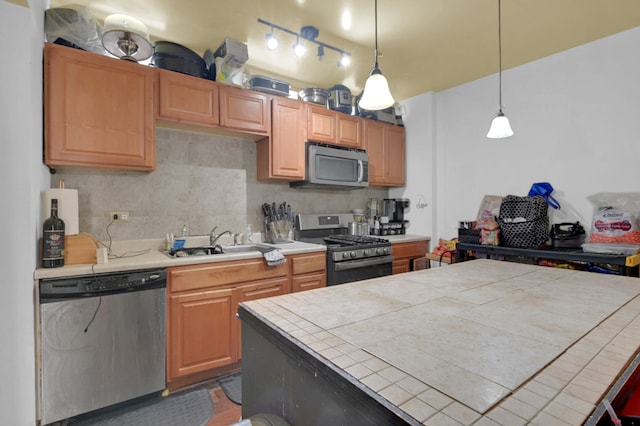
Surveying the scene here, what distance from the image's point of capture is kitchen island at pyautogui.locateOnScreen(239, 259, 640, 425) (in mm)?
528

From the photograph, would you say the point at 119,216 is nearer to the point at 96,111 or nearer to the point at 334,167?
the point at 96,111

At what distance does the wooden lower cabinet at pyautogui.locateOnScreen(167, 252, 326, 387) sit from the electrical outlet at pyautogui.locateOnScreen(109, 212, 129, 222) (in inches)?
28.2

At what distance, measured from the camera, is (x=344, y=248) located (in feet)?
9.29

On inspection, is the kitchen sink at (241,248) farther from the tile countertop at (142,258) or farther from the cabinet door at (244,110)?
the cabinet door at (244,110)

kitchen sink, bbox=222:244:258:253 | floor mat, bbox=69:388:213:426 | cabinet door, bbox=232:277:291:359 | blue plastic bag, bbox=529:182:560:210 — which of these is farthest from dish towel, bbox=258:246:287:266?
blue plastic bag, bbox=529:182:560:210

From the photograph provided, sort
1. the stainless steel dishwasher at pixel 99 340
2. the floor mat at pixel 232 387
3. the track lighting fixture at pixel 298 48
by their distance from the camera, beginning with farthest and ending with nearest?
1. the track lighting fixture at pixel 298 48
2. the floor mat at pixel 232 387
3. the stainless steel dishwasher at pixel 99 340

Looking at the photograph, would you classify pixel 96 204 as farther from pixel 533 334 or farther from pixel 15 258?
pixel 533 334

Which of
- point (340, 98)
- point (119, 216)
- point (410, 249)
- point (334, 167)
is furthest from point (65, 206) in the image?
point (410, 249)

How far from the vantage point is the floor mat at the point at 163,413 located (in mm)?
1795

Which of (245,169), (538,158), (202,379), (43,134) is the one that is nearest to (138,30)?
(43,134)

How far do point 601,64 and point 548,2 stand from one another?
3.18 feet

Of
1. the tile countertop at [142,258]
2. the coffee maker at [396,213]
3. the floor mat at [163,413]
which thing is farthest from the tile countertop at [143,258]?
the coffee maker at [396,213]

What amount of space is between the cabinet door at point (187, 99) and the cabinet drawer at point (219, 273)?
3.75 ft

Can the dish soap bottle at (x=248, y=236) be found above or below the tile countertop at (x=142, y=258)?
above
